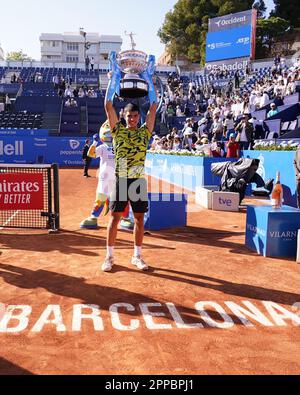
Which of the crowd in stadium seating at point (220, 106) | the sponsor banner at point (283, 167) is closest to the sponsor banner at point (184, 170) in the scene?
the crowd in stadium seating at point (220, 106)

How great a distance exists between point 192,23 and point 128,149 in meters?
60.7

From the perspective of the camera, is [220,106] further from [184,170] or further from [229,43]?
[229,43]

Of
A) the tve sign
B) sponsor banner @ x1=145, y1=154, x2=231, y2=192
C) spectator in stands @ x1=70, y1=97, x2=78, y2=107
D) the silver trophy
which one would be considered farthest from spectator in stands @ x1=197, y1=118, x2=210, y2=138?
the silver trophy

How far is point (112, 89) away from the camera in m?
5.45

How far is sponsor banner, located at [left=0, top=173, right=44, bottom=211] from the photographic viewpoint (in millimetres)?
7684

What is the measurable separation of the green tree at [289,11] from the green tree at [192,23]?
437 centimetres

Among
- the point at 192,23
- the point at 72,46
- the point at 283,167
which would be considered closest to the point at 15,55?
the point at 72,46

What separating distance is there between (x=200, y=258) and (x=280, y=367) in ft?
9.93

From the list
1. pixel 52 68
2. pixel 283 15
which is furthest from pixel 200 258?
pixel 283 15

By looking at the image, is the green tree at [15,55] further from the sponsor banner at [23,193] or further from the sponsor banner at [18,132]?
the sponsor banner at [23,193]

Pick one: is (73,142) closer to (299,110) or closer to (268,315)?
(299,110)

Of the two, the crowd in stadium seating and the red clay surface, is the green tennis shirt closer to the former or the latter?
the red clay surface

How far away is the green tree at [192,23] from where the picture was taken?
55.8 m

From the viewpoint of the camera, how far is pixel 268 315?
4.04 meters
